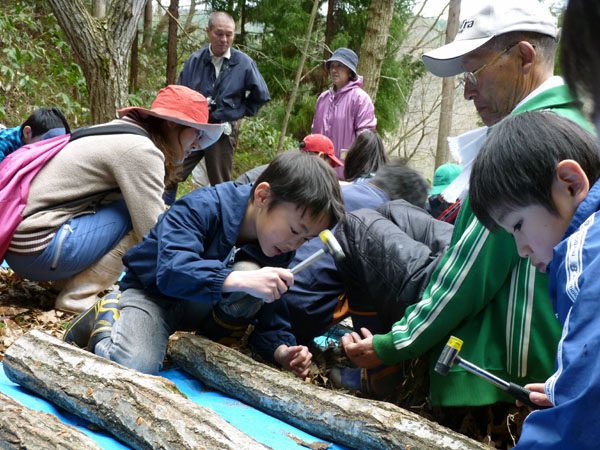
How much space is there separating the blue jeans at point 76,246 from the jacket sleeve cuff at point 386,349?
165cm

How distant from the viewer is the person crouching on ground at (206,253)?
8.16 ft

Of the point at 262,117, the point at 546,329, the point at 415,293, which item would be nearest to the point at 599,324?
the point at 546,329

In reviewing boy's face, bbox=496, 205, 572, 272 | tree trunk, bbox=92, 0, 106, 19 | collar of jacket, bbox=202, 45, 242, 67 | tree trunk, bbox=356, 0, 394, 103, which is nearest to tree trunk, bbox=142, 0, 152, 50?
tree trunk, bbox=92, 0, 106, 19

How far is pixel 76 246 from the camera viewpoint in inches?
123

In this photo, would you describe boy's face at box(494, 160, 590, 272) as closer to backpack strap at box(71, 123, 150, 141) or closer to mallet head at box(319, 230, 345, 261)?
mallet head at box(319, 230, 345, 261)

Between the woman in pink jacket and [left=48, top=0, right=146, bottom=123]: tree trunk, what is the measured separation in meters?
2.15

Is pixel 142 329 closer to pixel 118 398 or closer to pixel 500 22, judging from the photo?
pixel 118 398

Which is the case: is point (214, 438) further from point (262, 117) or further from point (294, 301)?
point (262, 117)

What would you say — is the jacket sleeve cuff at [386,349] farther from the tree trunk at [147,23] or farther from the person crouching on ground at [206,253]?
the tree trunk at [147,23]

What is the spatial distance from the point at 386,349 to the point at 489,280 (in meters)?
0.49

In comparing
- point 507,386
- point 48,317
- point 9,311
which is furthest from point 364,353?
point 9,311

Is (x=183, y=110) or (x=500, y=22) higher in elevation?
(x=500, y=22)

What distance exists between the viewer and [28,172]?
10.3 ft

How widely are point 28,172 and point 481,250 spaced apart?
7.56 ft
